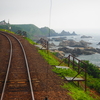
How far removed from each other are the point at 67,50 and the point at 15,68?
65.8 m

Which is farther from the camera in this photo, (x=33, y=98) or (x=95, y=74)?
(x=95, y=74)

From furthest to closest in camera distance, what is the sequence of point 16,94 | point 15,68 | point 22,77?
1. point 15,68
2. point 22,77
3. point 16,94

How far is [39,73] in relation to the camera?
10656mm

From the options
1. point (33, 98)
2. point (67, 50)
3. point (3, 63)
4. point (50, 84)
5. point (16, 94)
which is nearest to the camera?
point (33, 98)

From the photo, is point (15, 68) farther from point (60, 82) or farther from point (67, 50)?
point (67, 50)

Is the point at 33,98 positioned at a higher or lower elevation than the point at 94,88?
higher

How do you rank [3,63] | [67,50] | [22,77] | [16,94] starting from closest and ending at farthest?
[16,94]
[22,77]
[3,63]
[67,50]

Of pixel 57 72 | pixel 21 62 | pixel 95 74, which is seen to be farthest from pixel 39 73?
pixel 95 74

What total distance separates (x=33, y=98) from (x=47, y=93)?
1137 millimetres

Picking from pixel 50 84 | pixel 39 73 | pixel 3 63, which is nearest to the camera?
pixel 50 84

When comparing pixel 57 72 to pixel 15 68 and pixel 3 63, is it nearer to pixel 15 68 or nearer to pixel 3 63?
pixel 15 68

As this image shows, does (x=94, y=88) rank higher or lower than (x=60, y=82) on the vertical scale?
lower

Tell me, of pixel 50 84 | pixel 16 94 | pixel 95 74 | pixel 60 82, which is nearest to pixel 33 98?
pixel 16 94

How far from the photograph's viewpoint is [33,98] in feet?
22.1
